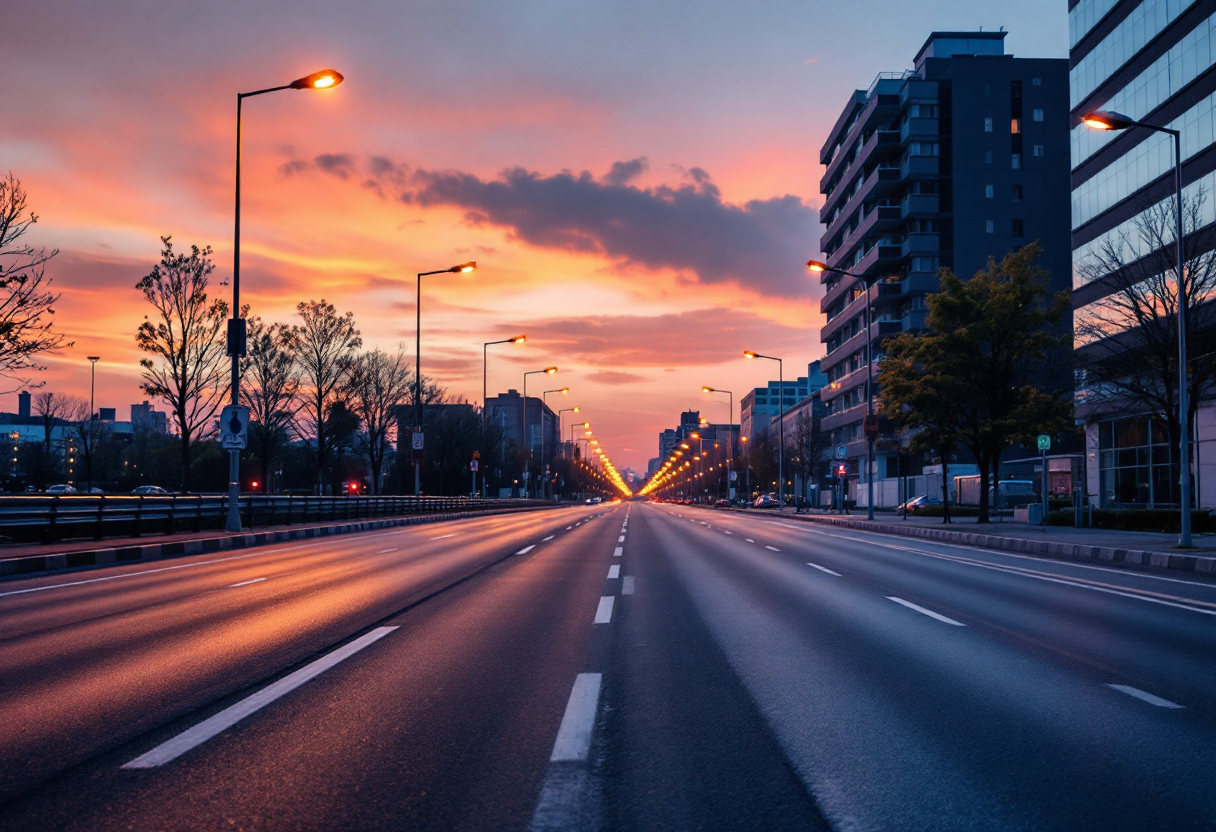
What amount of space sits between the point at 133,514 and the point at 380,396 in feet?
158

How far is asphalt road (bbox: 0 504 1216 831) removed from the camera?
161 inches

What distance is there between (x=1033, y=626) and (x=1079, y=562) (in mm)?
12067

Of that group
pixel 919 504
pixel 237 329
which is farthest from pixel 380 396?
pixel 237 329

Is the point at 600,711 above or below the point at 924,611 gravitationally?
above

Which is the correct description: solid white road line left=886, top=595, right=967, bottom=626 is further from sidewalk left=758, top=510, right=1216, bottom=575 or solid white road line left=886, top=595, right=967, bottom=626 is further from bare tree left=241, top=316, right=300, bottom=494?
bare tree left=241, top=316, right=300, bottom=494

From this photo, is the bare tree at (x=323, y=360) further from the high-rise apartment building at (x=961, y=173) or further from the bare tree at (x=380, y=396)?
the high-rise apartment building at (x=961, y=173)

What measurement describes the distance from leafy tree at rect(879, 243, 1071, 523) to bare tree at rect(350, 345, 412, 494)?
40.5 m

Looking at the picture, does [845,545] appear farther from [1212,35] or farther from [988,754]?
[1212,35]

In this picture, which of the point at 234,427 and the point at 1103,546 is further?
the point at 234,427

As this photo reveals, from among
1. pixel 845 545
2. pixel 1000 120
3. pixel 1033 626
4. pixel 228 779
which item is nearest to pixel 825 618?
pixel 1033 626

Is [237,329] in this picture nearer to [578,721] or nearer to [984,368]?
[578,721]

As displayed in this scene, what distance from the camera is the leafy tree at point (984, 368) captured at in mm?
37406

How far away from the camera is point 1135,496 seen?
43375 mm

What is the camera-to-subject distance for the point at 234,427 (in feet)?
80.1
